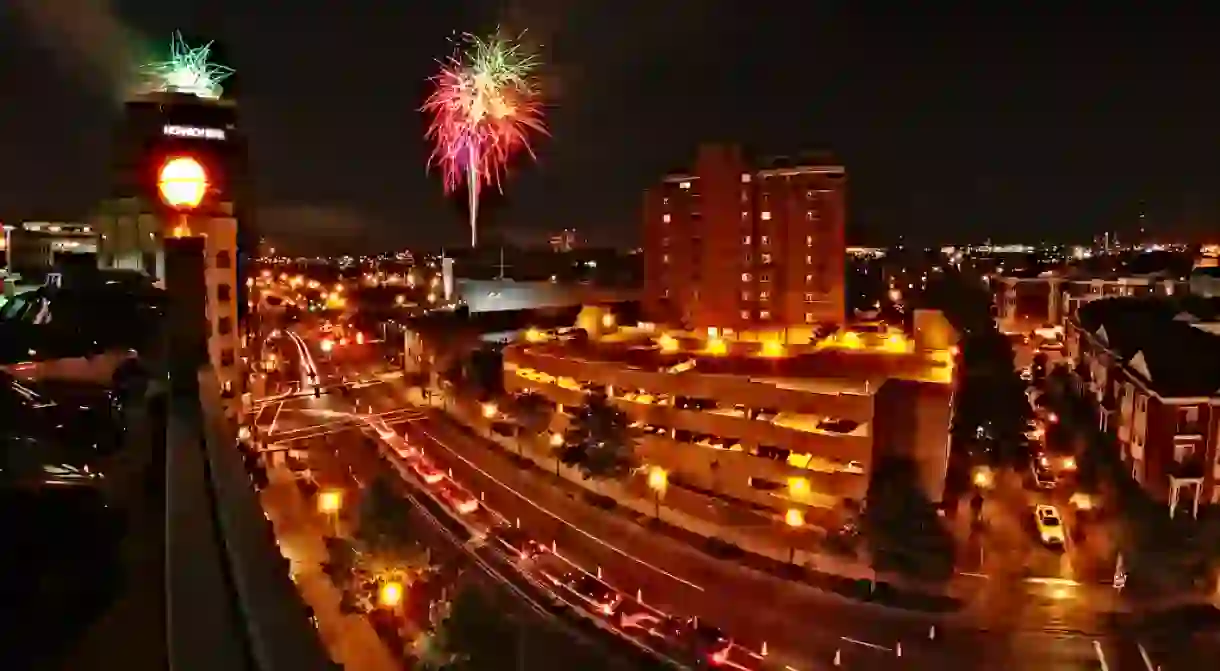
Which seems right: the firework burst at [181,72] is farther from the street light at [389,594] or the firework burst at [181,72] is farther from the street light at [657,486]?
the street light at [389,594]

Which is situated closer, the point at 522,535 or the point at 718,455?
the point at 522,535

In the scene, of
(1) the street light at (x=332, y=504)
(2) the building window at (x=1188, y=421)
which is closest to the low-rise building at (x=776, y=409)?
(2) the building window at (x=1188, y=421)

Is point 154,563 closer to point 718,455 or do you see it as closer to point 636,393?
point 718,455

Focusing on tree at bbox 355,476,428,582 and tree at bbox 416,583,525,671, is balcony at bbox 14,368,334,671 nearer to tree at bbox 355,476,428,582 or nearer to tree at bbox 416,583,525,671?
tree at bbox 416,583,525,671

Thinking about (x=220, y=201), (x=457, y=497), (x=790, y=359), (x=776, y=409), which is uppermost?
(x=220, y=201)

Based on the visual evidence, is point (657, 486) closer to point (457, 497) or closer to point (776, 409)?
point (776, 409)

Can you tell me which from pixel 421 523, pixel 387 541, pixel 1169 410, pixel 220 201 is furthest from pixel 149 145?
pixel 1169 410

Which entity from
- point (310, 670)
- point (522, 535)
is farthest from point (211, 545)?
point (522, 535)
